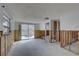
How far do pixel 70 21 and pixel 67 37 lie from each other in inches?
14.9

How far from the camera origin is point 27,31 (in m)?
2.48

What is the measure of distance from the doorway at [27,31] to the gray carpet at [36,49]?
0.29 ft

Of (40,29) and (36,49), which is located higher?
(40,29)

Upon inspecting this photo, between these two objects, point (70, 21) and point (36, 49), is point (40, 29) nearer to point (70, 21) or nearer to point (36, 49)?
point (36, 49)

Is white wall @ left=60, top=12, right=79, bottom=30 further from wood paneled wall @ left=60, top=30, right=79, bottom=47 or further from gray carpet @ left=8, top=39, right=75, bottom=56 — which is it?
gray carpet @ left=8, top=39, right=75, bottom=56

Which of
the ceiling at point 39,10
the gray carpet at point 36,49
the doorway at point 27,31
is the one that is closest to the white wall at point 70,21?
the ceiling at point 39,10

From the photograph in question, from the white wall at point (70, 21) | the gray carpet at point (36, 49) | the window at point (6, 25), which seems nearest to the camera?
the window at point (6, 25)

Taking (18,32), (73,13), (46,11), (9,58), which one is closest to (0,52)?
(9,58)

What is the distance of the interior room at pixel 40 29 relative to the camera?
2166 mm

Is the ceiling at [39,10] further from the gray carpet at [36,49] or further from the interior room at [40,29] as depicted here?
the gray carpet at [36,49]

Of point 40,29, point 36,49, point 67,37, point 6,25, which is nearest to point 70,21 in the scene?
point 67,37

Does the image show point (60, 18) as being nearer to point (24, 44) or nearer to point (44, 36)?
point (44, 36)

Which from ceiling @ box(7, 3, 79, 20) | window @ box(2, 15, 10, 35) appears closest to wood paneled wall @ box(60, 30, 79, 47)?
ceiling @ box(7, 3, 79, 20)

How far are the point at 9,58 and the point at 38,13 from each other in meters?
1.05
